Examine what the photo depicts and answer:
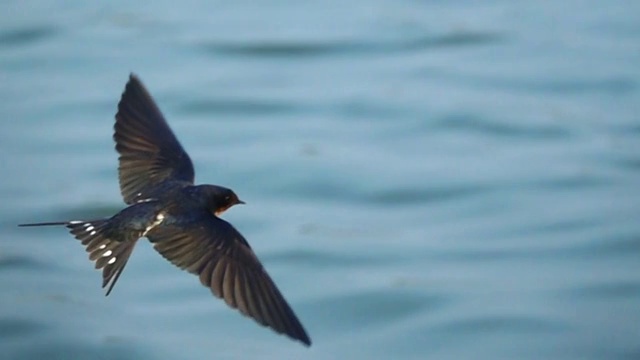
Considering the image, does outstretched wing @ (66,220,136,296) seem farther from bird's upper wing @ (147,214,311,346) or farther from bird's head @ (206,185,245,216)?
bird's head @ (206,185,245,216)

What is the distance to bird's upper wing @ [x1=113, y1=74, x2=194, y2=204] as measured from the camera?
5.70 m

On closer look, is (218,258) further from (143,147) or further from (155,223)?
(143,147)

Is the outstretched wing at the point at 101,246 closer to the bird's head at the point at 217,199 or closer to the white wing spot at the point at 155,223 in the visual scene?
the white wing spot at the point at 155,223

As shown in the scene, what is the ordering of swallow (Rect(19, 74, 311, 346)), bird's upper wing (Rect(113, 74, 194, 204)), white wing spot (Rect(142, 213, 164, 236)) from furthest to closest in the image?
bird's upper wing (Rect(113, 74, 194, 204)) < white wing spot (Rect(142, 213, 164, 236)) < swallow (Rect(19, 74, 311, 346))

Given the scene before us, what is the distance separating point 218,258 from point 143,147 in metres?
0.68

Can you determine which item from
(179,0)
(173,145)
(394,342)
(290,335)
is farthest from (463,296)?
(179,0)

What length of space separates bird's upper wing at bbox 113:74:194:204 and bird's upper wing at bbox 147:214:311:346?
0.45 m

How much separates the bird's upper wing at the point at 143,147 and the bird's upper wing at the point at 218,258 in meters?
0.45

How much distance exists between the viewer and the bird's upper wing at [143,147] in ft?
18.7

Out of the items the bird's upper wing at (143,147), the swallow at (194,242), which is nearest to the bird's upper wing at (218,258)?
the swallow at (194,242)

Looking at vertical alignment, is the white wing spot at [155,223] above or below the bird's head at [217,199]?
below

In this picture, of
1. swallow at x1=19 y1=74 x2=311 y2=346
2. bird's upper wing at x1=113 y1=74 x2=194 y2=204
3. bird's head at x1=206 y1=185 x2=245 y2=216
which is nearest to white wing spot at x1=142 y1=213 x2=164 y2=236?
swallow at x1=19 y1=74 x2=311 y2=346

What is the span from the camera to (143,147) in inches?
227

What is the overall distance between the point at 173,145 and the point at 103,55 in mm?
7780
